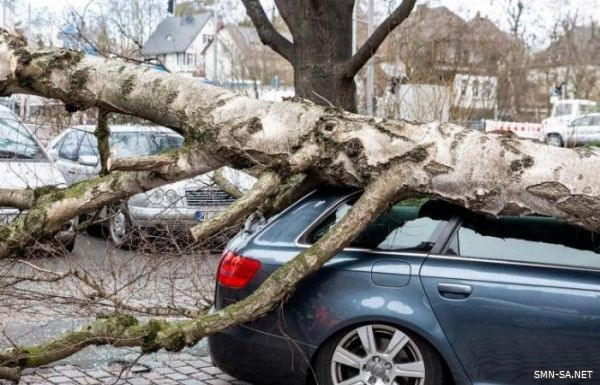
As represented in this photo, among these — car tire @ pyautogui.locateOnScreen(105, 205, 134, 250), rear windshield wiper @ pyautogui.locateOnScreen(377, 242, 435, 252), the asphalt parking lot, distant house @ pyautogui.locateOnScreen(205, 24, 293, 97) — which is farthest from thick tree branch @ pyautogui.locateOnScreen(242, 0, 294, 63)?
distant house @ pyautogui.locateOnScreen(205, 24, 293, 97)

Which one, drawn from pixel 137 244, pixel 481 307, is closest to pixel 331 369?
pixel 481 307

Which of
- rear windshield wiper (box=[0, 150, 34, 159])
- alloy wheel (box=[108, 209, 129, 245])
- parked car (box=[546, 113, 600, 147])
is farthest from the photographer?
rear windshield wiper (box=[0, 150, 34, 159])

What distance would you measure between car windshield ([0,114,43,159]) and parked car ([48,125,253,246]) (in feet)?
2.36

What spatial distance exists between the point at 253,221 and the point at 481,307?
1503 mm

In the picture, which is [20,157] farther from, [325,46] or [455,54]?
[455,54]

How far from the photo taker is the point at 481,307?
4445 millimetres

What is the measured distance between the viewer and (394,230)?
483 centimetres

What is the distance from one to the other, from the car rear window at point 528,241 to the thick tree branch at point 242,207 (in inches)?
41.1

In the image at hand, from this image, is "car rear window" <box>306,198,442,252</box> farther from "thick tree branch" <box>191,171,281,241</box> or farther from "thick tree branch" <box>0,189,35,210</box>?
"thick tree branch" <box>0,189,35,210</box>

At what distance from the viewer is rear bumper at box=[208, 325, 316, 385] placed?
4.68 metres

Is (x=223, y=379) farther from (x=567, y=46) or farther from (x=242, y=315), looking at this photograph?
(x=567, y=46)

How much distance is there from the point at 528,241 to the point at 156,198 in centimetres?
406

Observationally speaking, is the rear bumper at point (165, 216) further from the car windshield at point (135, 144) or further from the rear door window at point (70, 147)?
the rear door window at point (70, 147)

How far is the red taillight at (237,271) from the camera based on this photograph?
15.9ft
